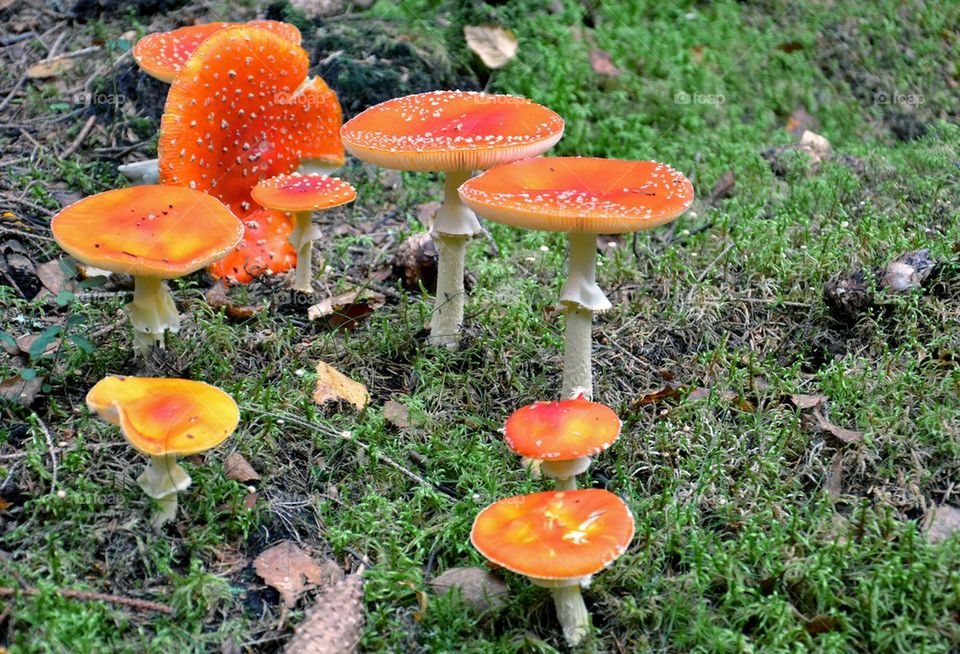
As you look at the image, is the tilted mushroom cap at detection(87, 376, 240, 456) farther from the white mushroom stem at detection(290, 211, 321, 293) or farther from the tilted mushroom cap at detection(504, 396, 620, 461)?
the white mushroom stem at detection(290, 211, 321, 293)

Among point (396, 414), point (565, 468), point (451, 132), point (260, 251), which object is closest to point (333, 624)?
point (565, 468)

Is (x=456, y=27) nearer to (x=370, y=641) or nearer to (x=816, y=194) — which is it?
(x=816, y=194)

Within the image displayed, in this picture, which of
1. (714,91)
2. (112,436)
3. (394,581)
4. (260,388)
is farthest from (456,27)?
(394,581)

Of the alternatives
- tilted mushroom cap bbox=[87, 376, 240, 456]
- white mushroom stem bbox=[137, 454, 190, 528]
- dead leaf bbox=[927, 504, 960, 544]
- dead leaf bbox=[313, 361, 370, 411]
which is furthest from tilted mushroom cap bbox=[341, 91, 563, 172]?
dead leaf bbox=[927, 504, 960, 544]

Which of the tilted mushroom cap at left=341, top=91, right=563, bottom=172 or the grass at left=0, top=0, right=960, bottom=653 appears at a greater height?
the tilted mushroom cap at left=341, top=91, right=563, bottom=172

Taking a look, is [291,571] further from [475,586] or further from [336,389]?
[336,389]

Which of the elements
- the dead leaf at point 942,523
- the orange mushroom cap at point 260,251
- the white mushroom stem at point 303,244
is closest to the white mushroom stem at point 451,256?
the white mushroom stem at point 303,244
